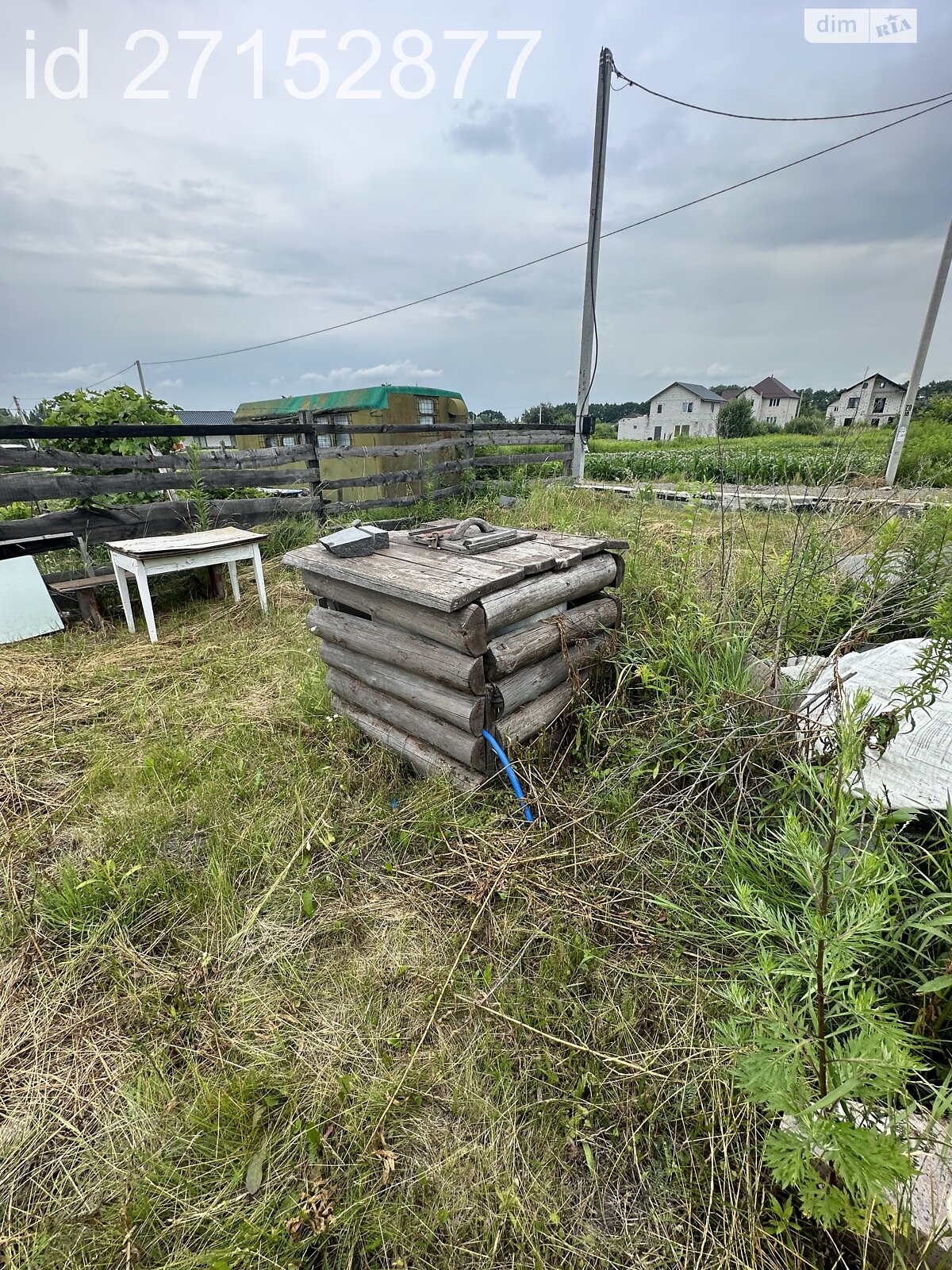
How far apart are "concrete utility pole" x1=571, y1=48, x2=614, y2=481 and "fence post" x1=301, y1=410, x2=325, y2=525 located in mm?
4023

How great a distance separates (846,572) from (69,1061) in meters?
3.77

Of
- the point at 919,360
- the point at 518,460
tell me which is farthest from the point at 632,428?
the point at 518,460

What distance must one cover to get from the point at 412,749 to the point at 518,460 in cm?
618

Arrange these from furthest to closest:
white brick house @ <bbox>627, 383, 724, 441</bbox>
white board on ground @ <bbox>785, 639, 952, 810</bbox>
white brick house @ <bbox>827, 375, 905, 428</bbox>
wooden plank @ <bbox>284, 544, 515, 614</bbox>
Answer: white brick house @ <bbox>627, 383, 724, 441</bbox>
white brick house @ <bbox>827, 375, 905, 428</bbox>
wooden plank @ <bbox>284, 544, 515, 614</bbox>
white board on ground @ <bbox>785, 639, 952, 810</bbox>

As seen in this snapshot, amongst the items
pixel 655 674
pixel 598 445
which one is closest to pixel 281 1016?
pixel 655 674

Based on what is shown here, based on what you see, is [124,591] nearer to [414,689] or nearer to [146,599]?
[146,599]

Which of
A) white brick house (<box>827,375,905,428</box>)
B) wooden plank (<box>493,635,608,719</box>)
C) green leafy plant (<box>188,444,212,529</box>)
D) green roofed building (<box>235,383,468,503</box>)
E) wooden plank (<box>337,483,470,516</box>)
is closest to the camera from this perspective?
wooden plank (<box>493,635,608,719</box>)

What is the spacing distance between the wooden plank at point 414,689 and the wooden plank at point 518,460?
540cm

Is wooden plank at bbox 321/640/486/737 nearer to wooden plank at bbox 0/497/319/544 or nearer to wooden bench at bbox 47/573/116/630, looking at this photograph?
wooden bench at bbox 47/573/116/630

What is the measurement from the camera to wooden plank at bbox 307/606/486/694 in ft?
6.56

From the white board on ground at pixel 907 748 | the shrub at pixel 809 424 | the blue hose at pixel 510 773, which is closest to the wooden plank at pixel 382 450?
the shrub at pixel 809 424

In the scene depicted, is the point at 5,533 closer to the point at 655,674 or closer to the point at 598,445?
the point at 655,674

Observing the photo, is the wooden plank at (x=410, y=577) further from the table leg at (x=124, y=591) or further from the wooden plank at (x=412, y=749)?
the table leg at (x=124, y=591)

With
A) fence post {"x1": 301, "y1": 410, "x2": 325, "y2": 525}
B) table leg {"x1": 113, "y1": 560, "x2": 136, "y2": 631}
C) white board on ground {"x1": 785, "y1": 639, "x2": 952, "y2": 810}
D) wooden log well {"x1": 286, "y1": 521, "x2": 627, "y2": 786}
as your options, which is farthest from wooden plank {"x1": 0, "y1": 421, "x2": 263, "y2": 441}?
white board on ground {"x1": 785, "y1": 639, "x2": 952, "y2": 810}
